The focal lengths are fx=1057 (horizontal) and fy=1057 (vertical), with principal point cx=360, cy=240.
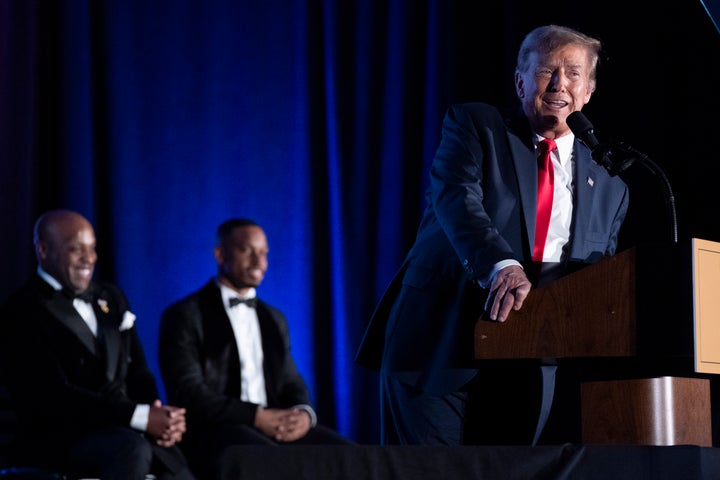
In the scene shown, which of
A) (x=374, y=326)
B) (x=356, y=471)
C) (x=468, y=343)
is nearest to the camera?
(x=356, y=471)

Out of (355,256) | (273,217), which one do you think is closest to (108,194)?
(273,217)

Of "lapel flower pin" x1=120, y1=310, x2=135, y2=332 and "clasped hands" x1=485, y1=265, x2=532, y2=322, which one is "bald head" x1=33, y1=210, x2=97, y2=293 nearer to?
"lapel flower pin" x1=120, y1=310, x2=135, y2=332

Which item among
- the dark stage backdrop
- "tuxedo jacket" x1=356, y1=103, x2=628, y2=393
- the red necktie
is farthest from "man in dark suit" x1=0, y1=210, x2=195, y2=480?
the red necktie

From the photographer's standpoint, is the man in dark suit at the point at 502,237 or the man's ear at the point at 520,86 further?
the man's ear at the point at 520,86

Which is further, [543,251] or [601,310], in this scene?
[543,251]

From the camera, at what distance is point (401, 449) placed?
5.40ft

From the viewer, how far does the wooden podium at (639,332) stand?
175 centimetres

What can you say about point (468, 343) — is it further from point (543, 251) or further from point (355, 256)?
point (355, 256)

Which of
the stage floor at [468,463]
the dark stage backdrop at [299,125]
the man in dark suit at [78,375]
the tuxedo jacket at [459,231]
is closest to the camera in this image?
the stage floor at [468,463]

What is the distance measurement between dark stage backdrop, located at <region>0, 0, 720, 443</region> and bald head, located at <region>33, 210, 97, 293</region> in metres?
0.35


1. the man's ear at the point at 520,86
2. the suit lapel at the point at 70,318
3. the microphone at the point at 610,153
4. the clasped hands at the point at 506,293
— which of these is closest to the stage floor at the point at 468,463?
the clasped hands at the point at 506,293

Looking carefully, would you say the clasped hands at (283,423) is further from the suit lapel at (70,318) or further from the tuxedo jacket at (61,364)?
the suit lapel at (70,318)

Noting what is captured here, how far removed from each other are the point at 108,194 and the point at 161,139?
380 mm

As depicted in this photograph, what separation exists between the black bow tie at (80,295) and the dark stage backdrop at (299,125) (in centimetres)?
53
